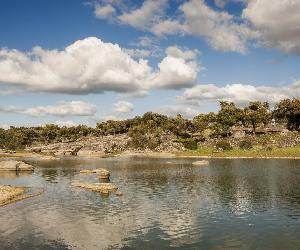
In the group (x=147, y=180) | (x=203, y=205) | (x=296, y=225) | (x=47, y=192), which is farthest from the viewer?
(x=147, y=180)

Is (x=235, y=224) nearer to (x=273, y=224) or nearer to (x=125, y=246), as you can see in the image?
(x=273, y=224)

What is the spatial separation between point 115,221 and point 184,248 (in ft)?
44.5

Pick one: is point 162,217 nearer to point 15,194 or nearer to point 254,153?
point 15,194

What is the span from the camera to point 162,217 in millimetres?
50562

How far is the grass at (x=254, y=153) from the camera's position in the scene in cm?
15123

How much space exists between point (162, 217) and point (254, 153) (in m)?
115

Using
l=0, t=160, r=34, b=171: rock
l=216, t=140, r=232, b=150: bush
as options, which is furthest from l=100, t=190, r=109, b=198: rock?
l=216, t=140, r=232, b=150: bush

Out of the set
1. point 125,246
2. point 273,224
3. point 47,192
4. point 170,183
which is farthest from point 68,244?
point 170,183

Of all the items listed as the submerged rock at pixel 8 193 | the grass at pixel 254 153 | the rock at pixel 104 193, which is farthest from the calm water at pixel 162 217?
the grass at pixel 254 153

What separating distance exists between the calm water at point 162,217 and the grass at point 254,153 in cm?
6848

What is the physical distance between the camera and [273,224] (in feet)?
154

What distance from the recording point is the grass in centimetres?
15123

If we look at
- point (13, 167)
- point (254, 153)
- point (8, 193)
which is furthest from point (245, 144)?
point (8, 193)

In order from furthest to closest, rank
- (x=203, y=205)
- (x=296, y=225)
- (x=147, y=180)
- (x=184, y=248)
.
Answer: (x=147, y=180), (x=203, y=205), (x=296, y=225), (x=184, y=248)
